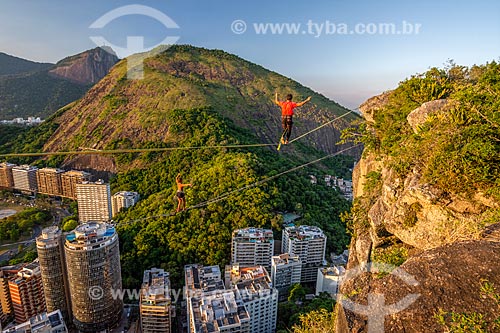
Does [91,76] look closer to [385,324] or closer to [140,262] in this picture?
[140,262]

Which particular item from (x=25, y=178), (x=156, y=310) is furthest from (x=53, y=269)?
(x=25, y=178)

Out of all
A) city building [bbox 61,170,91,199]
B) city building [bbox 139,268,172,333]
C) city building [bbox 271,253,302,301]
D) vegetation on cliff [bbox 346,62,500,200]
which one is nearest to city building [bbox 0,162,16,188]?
city building [bbox 61,170,91,199]

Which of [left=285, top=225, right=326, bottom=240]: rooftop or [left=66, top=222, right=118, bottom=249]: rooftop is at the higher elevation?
[left=66, top=222, right=118, bottom=249]: rooftop

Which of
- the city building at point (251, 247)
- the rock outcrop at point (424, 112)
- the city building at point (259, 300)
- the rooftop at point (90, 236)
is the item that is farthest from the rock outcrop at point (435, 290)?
the city building at point (251, 247)

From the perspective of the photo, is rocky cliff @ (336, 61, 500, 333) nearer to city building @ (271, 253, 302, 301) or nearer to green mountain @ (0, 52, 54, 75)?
city building @ (271, 253, 302, 301)

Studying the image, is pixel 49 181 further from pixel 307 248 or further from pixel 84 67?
pixel 84 67

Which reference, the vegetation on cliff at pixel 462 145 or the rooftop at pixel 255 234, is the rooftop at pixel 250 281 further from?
the vegetation on cliff at pixel 462 145
